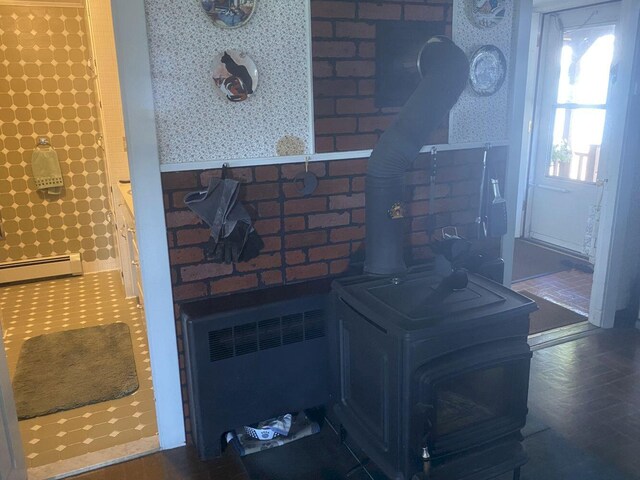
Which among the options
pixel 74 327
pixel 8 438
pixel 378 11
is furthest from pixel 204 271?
pixel 74 327

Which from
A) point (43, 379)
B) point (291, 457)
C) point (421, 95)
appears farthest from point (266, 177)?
point (43, 379)

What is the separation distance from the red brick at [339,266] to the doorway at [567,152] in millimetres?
2041

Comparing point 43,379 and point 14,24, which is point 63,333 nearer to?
point 43,379

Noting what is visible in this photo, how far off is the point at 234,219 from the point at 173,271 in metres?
0.34

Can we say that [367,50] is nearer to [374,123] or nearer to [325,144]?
[374,123]

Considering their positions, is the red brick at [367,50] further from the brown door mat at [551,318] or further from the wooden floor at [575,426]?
the brown door mat at [551,318]

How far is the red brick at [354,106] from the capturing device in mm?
2363

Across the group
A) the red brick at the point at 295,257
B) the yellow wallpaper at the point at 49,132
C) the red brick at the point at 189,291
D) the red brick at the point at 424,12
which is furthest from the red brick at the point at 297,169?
the yellow wallpaper at the point at 49,132

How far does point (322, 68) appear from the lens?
7.53 feet

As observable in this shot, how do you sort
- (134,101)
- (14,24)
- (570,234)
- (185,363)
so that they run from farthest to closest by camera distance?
(570,234), (14,24), (185,363), (134,101)

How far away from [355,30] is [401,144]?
0.55 meters

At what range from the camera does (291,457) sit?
2.31 metres

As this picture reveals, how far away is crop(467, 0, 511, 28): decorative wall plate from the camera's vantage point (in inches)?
99.7

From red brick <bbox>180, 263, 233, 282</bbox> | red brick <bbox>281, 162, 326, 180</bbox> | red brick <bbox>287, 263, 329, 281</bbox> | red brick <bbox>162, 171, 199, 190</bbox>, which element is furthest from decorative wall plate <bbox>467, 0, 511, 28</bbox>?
red brick <bbox>180, 263, 233, 282</bbox>
